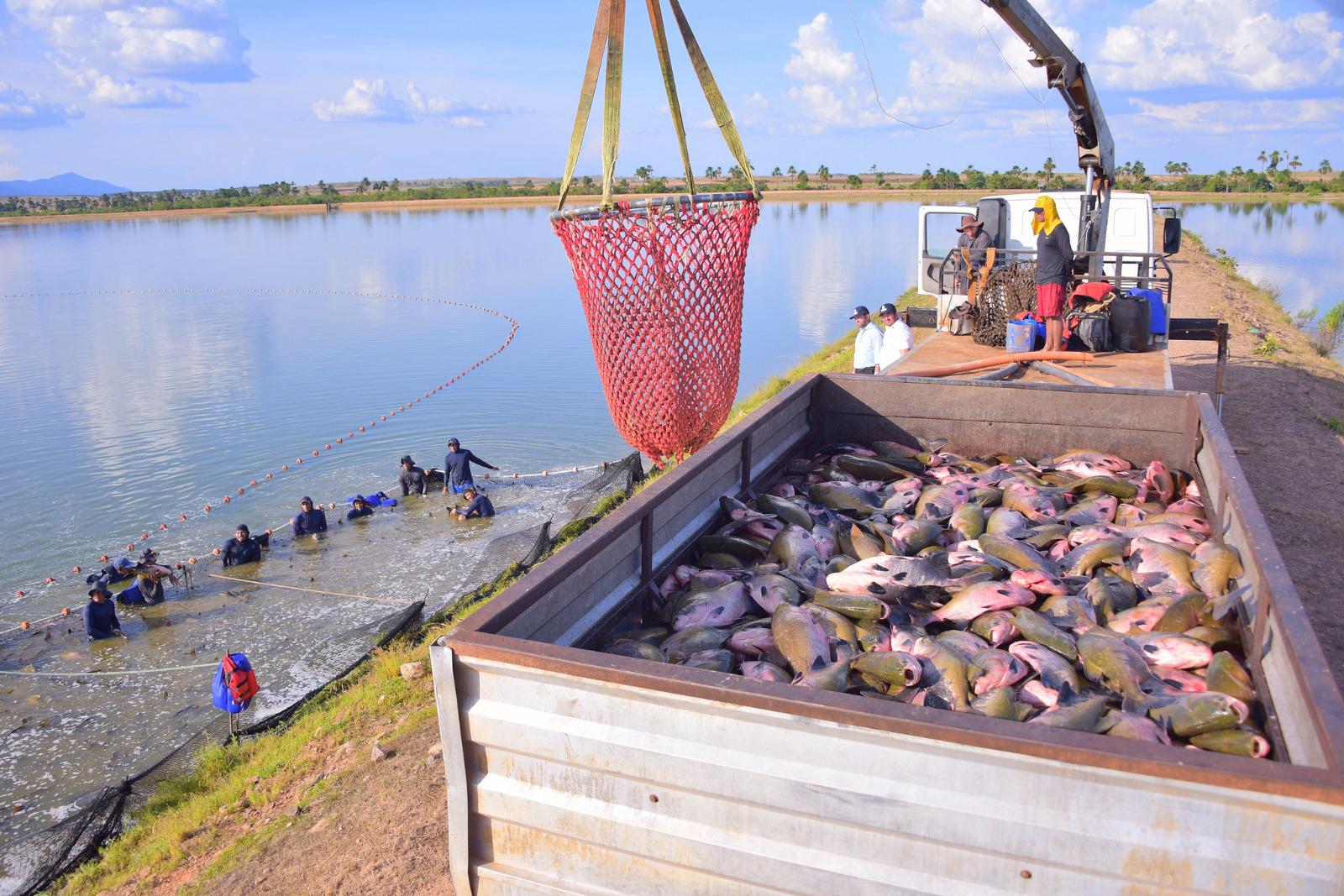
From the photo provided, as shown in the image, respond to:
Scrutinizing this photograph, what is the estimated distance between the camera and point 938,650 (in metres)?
3.31

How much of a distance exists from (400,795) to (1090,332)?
21.5 feet

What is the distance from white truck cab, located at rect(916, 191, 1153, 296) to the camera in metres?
12.5

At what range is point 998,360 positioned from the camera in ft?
24.1

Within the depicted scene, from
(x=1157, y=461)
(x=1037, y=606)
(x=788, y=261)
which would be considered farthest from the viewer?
(x=788, y=261)

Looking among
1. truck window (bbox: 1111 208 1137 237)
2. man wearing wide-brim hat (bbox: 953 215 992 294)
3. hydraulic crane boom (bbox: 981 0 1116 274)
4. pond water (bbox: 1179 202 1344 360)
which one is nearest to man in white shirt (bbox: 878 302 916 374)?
man wearing wide-brim hat (bbox: 953 215 992 294)

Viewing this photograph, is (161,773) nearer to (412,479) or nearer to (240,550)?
(240,550)

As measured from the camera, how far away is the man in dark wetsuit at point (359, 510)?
1355 centimetres

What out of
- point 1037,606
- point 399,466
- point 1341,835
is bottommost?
point 399,466

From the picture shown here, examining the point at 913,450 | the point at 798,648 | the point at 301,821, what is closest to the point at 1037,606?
the point at 798,648

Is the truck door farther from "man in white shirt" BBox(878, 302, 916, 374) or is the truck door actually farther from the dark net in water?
the dark net in water

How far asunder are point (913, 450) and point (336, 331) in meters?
24.2

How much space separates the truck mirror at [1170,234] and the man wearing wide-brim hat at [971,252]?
80.1 inches

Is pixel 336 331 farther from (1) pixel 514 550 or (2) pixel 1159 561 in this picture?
(2) pixel 1159 561

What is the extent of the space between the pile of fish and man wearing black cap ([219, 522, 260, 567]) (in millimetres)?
8975
